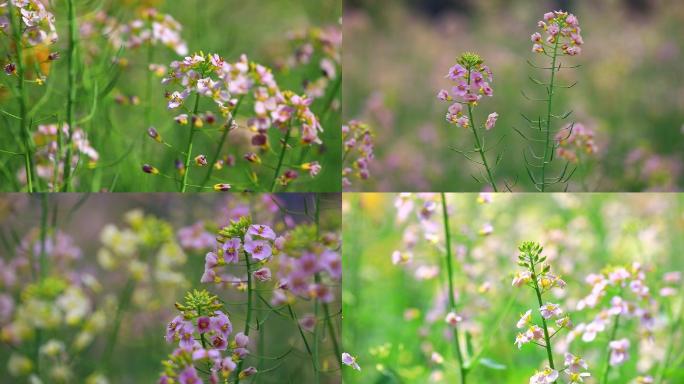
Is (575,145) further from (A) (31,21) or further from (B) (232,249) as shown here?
(A) (31,21)

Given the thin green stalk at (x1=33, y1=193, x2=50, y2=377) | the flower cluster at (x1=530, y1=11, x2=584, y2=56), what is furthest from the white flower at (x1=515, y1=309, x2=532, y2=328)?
the thin green stalk at (x1=33, y1=193, x2=50, y2=377)

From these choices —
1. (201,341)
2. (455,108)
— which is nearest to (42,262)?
(201,341)

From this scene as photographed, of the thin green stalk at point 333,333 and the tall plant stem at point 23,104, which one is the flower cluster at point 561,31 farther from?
the tall plant stem at point 23,104

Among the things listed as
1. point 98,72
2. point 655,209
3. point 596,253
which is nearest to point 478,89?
point 98,72

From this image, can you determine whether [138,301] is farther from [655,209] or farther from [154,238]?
[655,209]

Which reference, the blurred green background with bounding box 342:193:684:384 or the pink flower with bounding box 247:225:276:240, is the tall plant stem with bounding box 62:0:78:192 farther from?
the blurred green background with bounding box 342:193:684:384


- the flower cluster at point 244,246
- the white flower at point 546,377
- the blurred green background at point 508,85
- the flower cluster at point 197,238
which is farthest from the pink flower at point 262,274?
the blurred green background at point 508,85

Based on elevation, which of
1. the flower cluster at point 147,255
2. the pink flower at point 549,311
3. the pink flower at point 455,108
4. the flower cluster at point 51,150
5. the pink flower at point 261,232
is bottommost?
the pink flower at point 549,311
